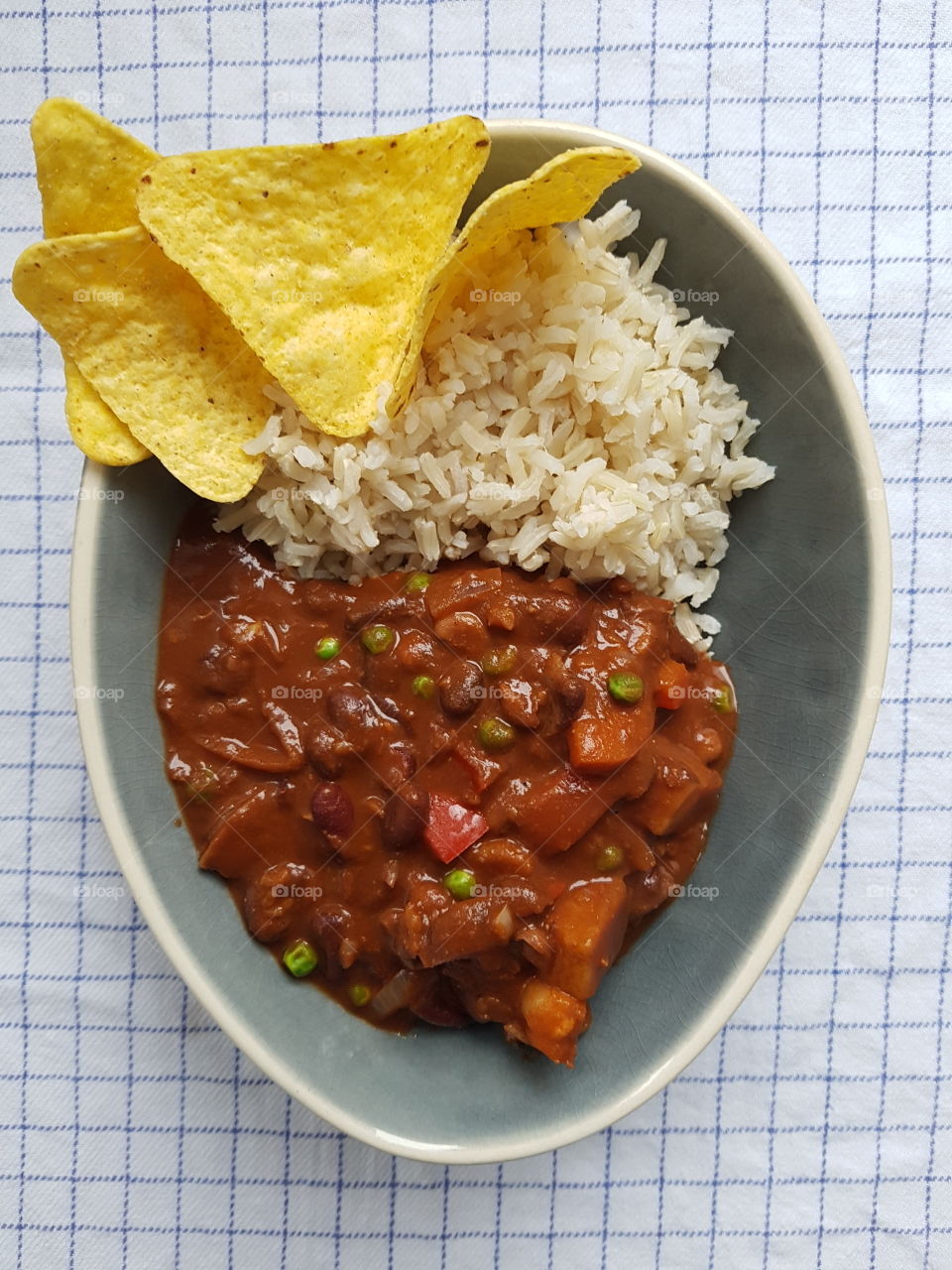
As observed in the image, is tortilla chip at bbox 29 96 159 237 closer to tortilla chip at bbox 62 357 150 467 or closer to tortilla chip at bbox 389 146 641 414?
tortilla chip at bbox 62 357 150 467

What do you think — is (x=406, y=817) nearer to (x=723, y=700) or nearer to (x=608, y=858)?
(x=608, y=858)

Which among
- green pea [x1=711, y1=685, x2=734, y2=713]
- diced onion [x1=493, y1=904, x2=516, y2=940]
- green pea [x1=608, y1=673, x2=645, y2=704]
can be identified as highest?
green pea [x1=608, y1=673, x2=645, y2=704]

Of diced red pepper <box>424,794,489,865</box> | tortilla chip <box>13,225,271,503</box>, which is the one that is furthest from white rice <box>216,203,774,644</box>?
diced red pepper <box>424,794,489,865</box>

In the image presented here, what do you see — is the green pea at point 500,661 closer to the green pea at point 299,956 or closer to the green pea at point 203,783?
the green pea at point 203,783

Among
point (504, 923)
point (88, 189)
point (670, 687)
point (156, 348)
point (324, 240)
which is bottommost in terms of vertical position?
point (504, 923)

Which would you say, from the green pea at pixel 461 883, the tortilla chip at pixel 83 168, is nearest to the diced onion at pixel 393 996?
the green pea at pixel 461 883

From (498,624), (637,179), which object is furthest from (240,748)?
(637,179)

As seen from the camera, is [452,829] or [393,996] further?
[393,996]

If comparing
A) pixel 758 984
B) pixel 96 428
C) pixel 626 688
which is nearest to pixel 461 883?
pixel 626 688
